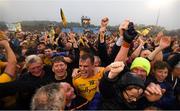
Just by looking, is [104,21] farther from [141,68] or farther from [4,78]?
[4,78]

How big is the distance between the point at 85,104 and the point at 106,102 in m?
0.91

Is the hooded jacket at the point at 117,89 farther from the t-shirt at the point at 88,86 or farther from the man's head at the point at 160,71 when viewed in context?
the man's head at the point at 160,71

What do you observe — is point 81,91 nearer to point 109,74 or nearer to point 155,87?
point 109,74

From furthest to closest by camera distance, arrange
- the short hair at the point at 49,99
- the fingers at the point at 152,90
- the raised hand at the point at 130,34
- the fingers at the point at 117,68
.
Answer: the raised hand at the point at 130,34 → the fingers at the point at 117,68 → the fingers at the point at 152,90 → the short hair at the point at 49,99

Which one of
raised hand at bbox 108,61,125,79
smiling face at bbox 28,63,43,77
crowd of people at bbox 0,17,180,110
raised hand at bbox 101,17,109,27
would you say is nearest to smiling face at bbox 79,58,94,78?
crowd of people at bbox 0,17,180,110

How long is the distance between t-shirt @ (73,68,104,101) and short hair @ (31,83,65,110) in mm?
1768

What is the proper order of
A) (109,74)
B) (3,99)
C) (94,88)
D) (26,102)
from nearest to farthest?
(109,74) < (3,99) < (26,102) < (94,88)

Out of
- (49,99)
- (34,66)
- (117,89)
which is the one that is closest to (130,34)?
(117,89)

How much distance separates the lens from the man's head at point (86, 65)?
4598 millimetres

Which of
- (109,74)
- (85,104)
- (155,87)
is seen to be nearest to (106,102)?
(109,74)

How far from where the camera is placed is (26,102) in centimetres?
441

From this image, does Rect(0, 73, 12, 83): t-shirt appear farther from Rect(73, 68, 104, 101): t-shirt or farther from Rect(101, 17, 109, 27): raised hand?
Rect(101, 17, 109, 27): raised hand

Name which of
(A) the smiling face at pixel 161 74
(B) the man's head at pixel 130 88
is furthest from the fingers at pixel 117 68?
(A) the smiling face at pixel 161 74

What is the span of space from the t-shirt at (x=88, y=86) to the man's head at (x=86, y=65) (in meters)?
0.07
